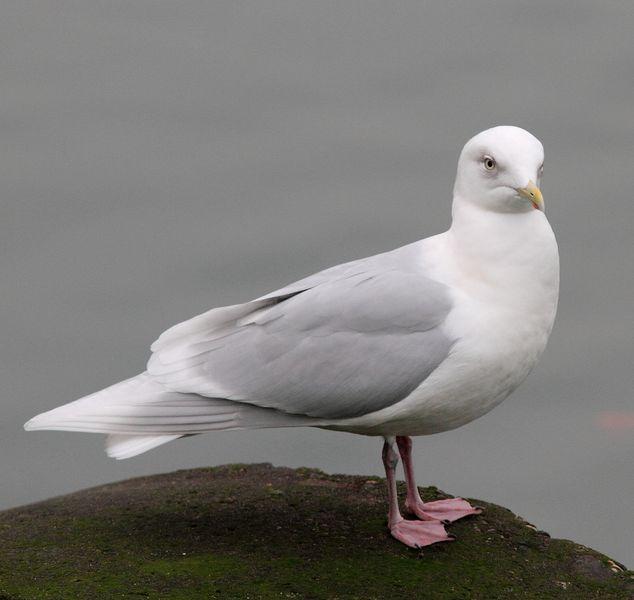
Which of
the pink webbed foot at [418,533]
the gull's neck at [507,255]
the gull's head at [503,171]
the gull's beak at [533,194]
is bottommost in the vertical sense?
the pink webbed foot at [418,533]

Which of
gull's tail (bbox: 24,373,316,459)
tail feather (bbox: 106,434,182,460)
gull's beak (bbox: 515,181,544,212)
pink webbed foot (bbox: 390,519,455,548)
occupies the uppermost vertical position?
gull's beak (bbox: 515,181,544,212)

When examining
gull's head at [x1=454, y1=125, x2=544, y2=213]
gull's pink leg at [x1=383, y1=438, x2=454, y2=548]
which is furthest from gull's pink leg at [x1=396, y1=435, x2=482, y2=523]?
gull's head at [x1=454, y1=125, x2=544, y2=213]

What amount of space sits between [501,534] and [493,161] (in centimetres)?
158

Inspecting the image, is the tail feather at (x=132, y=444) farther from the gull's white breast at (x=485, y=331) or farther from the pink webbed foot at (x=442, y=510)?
the pink webbed foot at (x=442, y=510)

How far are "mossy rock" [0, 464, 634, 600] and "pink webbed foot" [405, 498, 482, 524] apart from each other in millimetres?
51

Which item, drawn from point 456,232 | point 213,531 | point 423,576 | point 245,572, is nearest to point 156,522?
point 213,531

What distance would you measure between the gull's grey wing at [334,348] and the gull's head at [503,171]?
377 mm

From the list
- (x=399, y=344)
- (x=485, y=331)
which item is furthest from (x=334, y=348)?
(x=485, y=331)

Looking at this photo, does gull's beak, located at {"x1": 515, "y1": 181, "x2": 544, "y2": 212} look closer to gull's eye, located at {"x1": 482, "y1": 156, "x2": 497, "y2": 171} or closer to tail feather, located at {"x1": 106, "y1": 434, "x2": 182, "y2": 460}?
gull's eye, located at {"x1": 482, "y1": 156, "x2": 497, "y2": 171}

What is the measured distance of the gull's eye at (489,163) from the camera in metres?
5.10

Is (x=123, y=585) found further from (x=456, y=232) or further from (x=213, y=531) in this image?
(x=456, y=232)

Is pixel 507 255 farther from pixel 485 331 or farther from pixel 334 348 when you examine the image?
pixel 334 348

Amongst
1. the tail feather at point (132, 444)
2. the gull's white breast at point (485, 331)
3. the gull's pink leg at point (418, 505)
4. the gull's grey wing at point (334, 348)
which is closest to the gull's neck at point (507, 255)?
the gull's white breast at point (485, 331)

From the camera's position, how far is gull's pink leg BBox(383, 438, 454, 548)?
17.9 feet
